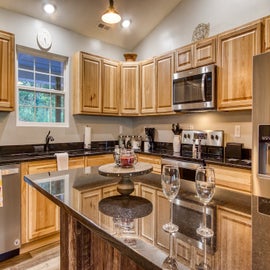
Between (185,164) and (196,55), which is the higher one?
(196,55)

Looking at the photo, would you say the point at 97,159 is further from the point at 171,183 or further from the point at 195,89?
the point at 171,183

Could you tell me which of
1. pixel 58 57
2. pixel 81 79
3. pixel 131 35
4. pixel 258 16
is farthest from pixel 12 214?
pixel 258 16

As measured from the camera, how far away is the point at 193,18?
3357 mm

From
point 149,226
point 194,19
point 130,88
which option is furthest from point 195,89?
point 149,226

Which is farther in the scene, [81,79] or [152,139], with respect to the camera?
[152,139]

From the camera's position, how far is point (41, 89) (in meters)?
3.45

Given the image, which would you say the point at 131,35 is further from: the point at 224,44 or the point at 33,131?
the point at 33,131

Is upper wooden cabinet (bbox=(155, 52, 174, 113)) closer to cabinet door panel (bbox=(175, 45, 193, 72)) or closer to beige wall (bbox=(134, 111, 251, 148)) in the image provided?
cabinet door panel (bbox=(175, 45, 193, 72))

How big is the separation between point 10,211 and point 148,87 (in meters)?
2.50

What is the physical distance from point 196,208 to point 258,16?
2624 millimetres

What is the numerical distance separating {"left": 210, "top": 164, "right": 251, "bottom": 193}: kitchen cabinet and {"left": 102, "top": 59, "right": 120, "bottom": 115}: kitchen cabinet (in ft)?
6.55

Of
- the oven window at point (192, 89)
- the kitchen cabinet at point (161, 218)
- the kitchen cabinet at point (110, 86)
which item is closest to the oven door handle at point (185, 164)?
Answer: the oven window at point (192, 89)

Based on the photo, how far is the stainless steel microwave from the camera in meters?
2.73

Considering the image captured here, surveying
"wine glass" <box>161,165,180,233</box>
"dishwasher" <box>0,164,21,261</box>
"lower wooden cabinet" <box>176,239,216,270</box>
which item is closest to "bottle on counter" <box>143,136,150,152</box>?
"dishwasher" <box>0,164,21,261</box>
